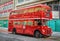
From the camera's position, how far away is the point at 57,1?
41906 mm

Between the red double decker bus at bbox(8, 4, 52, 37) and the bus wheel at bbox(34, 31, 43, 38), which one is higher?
the red double decker bus at bbox(8, 4, 52, 37)

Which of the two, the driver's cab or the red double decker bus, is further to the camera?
the driver's cab

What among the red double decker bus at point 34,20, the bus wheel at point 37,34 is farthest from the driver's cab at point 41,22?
the bus wheel at point 37,34

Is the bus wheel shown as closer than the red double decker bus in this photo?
No

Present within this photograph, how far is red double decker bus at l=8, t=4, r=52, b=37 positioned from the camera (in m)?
25.7

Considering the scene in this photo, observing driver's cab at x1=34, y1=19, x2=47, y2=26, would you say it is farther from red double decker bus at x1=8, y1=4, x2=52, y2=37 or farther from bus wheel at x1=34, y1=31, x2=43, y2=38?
bus wheel at x1=34, y1=31, x2=43, y2=38

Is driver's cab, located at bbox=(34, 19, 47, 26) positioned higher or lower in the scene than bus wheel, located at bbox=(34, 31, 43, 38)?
higher

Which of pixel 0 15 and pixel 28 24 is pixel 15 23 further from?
pixel 0 15

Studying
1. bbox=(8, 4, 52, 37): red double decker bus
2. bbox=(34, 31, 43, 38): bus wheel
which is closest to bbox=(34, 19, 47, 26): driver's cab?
bbox=(8, 4, 52, 37): red double decker bus

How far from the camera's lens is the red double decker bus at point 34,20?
25.7 metres

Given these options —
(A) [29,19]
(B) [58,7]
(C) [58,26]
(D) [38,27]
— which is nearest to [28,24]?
(A) [29,19]

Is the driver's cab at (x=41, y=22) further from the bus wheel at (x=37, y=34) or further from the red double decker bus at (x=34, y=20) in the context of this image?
the bus wheel at (x=37, y=34)

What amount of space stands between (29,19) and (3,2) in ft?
150

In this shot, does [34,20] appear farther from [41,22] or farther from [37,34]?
[37,34]
